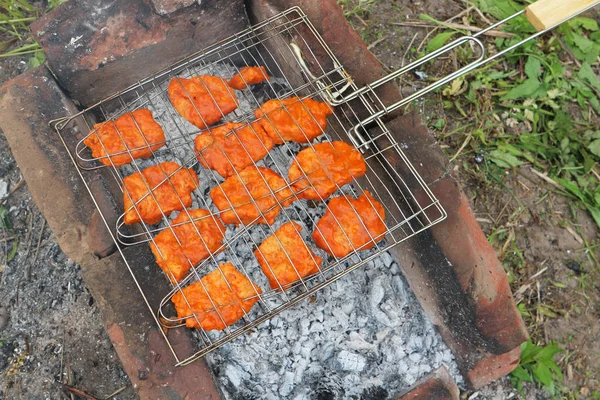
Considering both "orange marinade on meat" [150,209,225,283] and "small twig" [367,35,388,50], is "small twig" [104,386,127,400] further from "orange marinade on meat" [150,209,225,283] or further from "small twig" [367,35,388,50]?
"small twig" [367,35,388,50]

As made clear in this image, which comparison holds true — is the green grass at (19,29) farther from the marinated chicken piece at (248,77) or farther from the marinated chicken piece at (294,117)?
the marinated chicken piece at (294,117)

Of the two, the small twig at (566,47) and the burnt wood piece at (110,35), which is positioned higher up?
the burnt wood piece at (110,35)

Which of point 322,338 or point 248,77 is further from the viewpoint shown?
point 248,77

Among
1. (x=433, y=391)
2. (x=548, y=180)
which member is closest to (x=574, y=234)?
(x=548, y=180)

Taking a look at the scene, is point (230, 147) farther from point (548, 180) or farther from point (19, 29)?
point (548, 180)

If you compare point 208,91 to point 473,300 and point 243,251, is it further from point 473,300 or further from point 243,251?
point 473,300

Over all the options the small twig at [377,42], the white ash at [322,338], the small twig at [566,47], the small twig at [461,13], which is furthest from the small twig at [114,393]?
the small twig at [566,47]

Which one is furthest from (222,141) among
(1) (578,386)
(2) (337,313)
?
(1) (578,386)
